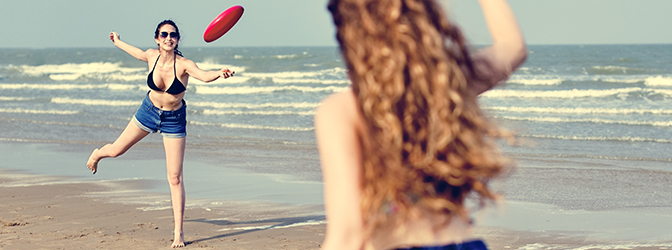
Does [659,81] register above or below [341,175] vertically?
below

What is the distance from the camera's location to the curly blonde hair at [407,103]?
139 centimetres

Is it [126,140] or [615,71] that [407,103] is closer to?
[126,140]

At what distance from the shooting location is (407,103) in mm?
1405

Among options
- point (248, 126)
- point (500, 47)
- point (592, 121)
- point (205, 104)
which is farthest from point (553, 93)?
point (500, 47)

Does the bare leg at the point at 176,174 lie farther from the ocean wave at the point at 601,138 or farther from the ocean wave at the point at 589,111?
the ocean wave at the point at 589,111

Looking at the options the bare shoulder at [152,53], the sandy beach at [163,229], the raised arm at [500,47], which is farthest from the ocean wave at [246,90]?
the raised arm at [500,47]

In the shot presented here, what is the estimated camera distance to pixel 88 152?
10.8 meters

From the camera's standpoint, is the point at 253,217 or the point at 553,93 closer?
the point at 253,217

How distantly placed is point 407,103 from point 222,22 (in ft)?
14.6

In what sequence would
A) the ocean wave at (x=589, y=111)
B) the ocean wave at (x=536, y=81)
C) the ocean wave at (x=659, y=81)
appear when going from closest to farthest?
the ocean wave at (x=589, y=111) < the ocean wave at (x=659, y=81) < the ocean wave at (x=536, y=81)

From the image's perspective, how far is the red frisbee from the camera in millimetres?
5605

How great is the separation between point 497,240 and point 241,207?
2604 mm

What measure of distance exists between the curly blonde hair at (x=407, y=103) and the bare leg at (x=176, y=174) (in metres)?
4.02

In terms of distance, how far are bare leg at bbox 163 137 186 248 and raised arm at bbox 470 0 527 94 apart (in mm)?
3989
